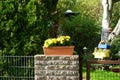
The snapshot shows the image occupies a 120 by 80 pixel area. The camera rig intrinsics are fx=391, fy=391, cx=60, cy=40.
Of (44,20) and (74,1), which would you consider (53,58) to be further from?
(74,1)

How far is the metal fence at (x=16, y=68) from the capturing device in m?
8.76

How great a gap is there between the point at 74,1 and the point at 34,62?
26.0 metres

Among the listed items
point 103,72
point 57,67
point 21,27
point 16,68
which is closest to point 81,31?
point 103,72

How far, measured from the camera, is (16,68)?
8766 millimetres

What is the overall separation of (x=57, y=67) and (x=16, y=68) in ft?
3.82

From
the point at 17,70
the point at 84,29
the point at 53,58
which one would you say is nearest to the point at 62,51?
the point at 53,58

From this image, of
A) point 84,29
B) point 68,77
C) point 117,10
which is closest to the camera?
point 68,77

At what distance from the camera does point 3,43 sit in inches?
356

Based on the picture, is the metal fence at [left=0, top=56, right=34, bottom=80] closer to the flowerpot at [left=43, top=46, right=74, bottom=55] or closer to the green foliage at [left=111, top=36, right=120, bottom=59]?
the flowerpot at [left=43, top=46, right=74, bottom=55]

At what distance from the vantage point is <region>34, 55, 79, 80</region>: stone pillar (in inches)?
316

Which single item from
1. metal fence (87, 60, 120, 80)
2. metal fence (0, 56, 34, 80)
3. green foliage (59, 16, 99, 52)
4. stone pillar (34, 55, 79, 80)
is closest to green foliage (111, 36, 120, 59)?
metal fence (87, 60, 120, 80)

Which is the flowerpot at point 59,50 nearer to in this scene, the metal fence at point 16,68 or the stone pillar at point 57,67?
the stone pillar at point 57,67

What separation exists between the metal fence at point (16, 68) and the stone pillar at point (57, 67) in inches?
25.4

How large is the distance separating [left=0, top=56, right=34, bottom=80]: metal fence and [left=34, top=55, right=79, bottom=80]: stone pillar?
645mm
